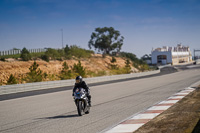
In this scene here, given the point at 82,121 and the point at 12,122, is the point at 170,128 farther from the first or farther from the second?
the point at 12,122

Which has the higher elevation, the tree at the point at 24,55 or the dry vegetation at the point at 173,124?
the tree at the point at 24,55

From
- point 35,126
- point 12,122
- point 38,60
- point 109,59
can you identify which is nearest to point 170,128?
point 35,126

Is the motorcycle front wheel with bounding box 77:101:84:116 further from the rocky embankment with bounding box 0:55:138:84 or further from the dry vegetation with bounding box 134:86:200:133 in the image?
the rocky embankment with bounding box 0:55:138:84

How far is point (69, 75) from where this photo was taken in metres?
41.7

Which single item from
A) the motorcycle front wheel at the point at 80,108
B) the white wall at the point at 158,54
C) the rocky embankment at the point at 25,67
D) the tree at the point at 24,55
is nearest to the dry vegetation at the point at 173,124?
the motorcycle front wheel at the point at 80,108

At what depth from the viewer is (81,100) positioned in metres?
10.2

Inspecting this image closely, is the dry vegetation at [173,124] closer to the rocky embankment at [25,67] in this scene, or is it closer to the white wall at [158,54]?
the rocky embankment at [25,67]

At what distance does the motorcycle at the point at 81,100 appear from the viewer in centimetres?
1000

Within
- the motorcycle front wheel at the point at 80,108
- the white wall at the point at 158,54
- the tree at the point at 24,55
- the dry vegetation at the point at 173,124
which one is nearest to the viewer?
the dry vegetation at the point at 173,124

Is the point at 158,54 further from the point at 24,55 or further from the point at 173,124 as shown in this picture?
the point at 173,124

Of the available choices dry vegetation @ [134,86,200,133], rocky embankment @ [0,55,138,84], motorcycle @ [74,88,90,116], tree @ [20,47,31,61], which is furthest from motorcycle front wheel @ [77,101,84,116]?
tree @ [20,47,31,61]

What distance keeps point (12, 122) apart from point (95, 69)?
157 ft

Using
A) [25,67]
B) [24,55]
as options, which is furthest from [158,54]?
[25,67]

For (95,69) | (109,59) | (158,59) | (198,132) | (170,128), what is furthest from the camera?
(158,59)
